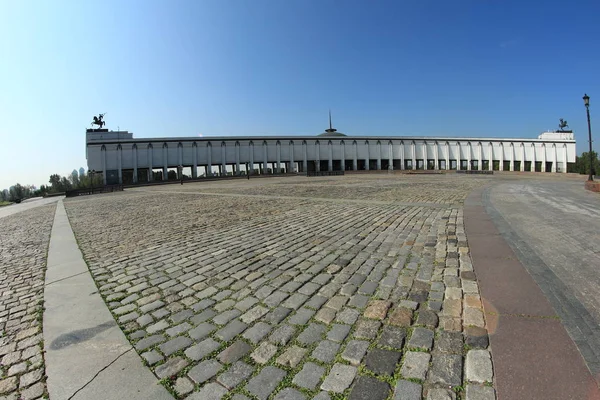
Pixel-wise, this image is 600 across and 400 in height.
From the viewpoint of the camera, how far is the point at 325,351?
2.31 meters

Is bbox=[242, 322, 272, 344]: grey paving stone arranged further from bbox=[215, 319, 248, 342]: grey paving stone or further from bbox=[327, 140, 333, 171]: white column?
bbox=[327, 140, 333, 171]: white column

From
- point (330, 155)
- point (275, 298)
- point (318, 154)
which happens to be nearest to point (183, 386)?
point (275, 298)

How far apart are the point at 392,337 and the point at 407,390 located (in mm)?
596

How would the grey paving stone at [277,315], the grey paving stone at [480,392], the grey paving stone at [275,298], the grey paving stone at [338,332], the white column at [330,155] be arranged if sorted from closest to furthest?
1. the grey paving stone at [480,392]
2. the grey paving stone at [338,332]
3. the grey paving stone at [277,315]
4. the grey paving stone at [275,298]
5. the white column at [330,155]

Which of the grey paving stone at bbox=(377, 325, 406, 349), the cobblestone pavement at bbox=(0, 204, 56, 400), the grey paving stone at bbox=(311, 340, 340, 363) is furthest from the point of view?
the grey paving stone at bbox=(377, 325, 406, 349)

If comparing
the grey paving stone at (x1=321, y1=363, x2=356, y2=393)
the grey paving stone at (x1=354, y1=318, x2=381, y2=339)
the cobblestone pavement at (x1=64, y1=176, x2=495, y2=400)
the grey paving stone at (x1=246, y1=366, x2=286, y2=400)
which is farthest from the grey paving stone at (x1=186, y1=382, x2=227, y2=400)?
the grey paving stone at (x1=354, y1=318, x2=381, y2=339)

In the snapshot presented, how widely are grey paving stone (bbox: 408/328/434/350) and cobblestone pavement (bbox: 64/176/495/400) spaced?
12mm

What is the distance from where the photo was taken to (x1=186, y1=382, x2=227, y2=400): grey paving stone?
1.90 meters

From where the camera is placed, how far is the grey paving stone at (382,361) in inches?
81.0

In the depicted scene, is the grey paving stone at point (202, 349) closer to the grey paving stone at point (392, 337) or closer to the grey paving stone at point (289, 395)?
the grey paving stone at point (289, 395)

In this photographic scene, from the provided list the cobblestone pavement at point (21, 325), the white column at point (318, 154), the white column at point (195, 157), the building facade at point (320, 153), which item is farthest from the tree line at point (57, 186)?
the cobblestone pavement at point (21, 325)

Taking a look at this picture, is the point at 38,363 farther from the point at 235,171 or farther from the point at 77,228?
the point at 235,171

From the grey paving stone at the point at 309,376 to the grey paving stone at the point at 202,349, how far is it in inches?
32.0

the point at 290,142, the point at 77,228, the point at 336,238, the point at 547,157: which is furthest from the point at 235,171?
the point at 547,157
